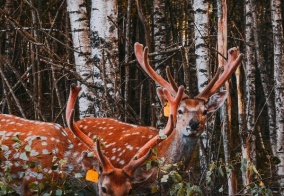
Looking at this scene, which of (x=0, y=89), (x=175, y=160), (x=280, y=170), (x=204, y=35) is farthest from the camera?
(x=0, y=89)

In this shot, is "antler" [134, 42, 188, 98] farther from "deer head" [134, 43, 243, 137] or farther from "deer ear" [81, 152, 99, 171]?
"deer ear" [81, 152, 99, 171]

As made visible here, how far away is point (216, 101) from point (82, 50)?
2.33 meters

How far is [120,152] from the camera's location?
7801mm

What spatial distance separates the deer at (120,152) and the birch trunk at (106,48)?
1.09m

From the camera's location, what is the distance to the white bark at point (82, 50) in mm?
9562

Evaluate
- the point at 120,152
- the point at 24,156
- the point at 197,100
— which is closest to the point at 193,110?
the point at 197,100

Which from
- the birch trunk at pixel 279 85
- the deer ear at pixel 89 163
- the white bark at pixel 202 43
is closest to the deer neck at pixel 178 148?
the deer ear at pixel 89 163

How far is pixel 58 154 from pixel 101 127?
2.30 feet

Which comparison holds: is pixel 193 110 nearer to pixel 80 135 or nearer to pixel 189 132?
pixel 189 132

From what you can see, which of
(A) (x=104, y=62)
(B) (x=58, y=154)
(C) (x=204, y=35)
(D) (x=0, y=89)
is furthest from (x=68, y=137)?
(D) (x=0, y=89)

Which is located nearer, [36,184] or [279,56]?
[36,184]

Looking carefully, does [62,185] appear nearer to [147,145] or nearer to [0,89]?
[147,145]

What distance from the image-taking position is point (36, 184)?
6.84 meters

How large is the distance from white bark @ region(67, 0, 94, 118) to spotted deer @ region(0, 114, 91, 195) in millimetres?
1621
